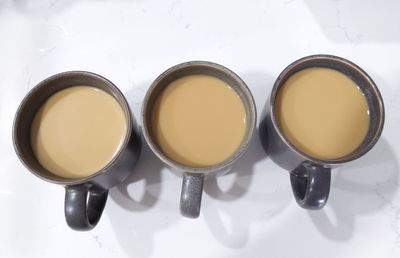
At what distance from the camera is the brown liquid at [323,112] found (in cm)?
68

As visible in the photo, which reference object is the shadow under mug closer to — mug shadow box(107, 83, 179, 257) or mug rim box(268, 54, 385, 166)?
mug shadow box(107, 83, 179, 257)

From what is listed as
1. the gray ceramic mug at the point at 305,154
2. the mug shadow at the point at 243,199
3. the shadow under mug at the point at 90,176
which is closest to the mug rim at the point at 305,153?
the gray ceramic mug at the point at 305,154

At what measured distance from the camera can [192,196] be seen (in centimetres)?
61

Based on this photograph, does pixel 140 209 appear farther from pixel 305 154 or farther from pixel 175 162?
pixel 305 154

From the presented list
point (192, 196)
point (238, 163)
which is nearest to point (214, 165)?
point (192, 196)

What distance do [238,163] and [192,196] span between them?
20 centimetres

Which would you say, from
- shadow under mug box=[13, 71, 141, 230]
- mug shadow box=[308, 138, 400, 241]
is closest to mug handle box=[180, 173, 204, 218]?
shadow under mug box=[13, 71, 141, 230]

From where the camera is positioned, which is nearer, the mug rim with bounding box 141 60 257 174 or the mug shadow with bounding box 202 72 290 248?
the mug rim with bounding box 141 60 257 174

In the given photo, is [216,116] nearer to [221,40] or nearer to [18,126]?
[221,40]

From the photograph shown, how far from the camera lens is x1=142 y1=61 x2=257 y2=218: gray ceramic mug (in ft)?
2.01

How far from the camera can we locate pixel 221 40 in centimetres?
85


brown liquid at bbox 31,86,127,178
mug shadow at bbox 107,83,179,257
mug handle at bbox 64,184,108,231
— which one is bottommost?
mug shadow at bbox 107,83,179,257

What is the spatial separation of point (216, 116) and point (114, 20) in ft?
1.16

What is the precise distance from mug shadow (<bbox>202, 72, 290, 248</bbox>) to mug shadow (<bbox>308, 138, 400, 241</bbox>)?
0.08m
